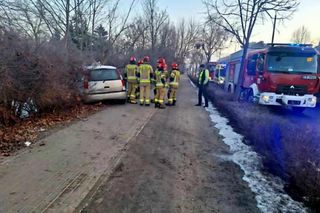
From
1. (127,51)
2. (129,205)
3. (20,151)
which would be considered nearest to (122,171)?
(129,205)

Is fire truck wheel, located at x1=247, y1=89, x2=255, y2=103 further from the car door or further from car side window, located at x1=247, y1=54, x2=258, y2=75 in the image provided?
the car door

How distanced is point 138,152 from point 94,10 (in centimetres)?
1466

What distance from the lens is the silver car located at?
37.3 feet

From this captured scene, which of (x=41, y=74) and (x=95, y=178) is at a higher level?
(x=41, y=74)

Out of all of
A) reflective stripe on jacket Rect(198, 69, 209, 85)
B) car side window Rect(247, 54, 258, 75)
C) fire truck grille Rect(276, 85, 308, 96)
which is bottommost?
fire truck grille Rect(276, 85, 308, 96)

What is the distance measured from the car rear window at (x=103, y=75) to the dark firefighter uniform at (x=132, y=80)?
3.32 feet

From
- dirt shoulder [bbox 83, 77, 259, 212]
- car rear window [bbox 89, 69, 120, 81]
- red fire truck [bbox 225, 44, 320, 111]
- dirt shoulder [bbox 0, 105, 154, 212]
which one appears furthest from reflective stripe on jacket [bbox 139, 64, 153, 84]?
dirt shoulder [bbox 83, 77, 259, 212]

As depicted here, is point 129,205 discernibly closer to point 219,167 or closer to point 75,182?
point 75,182

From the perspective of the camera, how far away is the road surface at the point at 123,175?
3.91 m

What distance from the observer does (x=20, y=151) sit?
5.81 metres

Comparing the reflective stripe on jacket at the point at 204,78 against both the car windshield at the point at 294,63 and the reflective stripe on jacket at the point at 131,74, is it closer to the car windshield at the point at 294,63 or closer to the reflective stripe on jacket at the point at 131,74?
the car windshield at the point at 294,63

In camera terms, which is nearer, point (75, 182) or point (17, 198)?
point (17, 198)

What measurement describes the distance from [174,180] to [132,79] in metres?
8.96

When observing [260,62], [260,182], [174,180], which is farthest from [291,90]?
[174,180]
